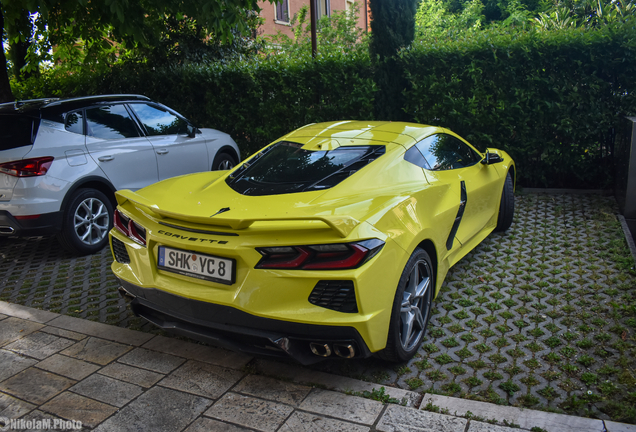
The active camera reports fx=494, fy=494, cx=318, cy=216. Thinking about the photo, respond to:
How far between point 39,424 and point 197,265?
47.1 inches

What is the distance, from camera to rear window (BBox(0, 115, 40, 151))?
5220 millimetres

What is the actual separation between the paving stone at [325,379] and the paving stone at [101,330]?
987 mm

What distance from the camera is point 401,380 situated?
308 centimetres

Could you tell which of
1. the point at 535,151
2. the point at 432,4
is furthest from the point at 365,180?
the point at 432,4

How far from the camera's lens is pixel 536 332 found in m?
3.56

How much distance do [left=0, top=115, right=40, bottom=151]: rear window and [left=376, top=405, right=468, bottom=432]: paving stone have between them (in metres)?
4.68

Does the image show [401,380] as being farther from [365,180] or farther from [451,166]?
[451,166]

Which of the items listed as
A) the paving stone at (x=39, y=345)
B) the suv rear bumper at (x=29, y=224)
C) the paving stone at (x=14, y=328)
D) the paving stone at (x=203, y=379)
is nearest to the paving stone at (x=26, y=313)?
the paving stone at (x=14, y=328)

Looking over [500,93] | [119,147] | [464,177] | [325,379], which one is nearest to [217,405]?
[325,379]

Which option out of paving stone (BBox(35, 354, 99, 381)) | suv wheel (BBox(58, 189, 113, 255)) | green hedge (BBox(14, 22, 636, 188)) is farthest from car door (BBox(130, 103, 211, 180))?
paving stone (BBox(35, 354, 99, 381))

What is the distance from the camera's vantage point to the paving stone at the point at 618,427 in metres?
2.46

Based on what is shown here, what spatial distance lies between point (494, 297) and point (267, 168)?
2209 mm

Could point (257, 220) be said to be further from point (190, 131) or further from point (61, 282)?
point (190, 131)

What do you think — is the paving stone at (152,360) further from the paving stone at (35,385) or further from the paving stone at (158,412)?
the paving stone at (35,385)
